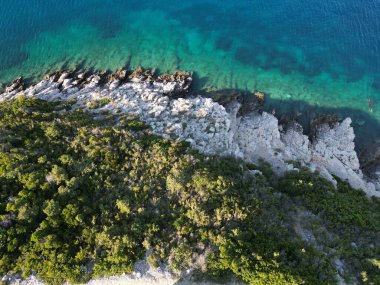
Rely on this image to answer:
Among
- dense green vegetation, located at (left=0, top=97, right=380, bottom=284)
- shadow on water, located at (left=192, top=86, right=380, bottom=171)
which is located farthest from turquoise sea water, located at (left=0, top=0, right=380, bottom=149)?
dense green vegetation, located at (left=0, top=97, right=380, bottom=284)

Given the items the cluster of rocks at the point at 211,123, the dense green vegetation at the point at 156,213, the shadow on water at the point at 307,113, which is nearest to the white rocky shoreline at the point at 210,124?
the cluster of rocks at the point at 211,123

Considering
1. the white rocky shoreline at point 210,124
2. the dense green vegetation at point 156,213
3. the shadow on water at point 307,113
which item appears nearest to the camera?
the dense green vegetation at point 156,213

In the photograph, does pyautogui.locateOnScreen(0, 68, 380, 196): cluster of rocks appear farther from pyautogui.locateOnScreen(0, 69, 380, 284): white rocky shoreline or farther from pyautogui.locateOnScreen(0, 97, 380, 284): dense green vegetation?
pyautogui.locateOnScreen(0, 97, 380, 284): dense green vegetation

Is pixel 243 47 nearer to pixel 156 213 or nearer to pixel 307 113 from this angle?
pixel 307 113

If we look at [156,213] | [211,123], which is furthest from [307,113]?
[156,213]

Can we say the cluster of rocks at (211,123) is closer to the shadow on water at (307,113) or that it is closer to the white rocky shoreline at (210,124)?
the white rocky shoreline at (210,124)

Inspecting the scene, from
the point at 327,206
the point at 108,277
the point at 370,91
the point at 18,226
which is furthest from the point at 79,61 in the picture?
the point at 370,91
